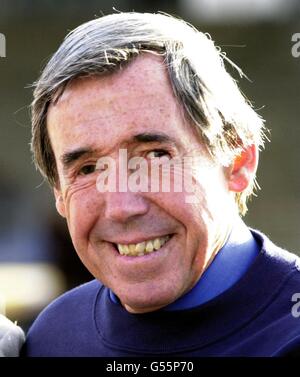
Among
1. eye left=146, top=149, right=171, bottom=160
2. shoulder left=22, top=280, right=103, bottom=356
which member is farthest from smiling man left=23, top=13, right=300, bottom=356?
shoulder left=22, top=280, right=103, bottom=356

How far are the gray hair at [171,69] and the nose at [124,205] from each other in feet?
0.49

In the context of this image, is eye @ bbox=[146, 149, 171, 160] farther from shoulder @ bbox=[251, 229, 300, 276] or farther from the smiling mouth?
shoulder @ bbox=[251, 229, 300, 276]

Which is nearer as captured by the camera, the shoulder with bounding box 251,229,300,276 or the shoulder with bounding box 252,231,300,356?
the shoulder with bounding box 252,231,300,356

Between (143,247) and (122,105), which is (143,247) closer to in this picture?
(143,247)

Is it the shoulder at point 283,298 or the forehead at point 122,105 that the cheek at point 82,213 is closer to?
the forehead at point 122,105

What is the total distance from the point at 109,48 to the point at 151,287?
38 centimetres

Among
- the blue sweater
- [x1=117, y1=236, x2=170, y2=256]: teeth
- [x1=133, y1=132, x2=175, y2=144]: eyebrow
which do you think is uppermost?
[x1=133, y1=132, x2=175, y2=144]: eyebrow

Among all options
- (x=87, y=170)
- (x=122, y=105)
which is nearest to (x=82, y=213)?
(x=87, y=170)

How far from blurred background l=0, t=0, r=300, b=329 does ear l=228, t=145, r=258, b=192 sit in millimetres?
3009

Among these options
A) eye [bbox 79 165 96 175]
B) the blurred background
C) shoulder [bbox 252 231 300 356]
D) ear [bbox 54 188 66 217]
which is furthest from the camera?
the blurred background

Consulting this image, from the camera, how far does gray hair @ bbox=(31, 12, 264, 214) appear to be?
56.1 inches

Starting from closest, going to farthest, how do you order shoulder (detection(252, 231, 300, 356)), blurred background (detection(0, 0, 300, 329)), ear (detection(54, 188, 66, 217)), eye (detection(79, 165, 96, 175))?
shoulder (detection(252, 231, 300, 356)) → eye (detection(79, 165, 96, 175)) → ear (detection(54, 188, 66, 217)) → blurred background (detection(0, 0, 300, 329))

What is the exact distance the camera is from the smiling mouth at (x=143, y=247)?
4.72 ft

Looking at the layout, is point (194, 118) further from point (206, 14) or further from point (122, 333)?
point (206, 14)
